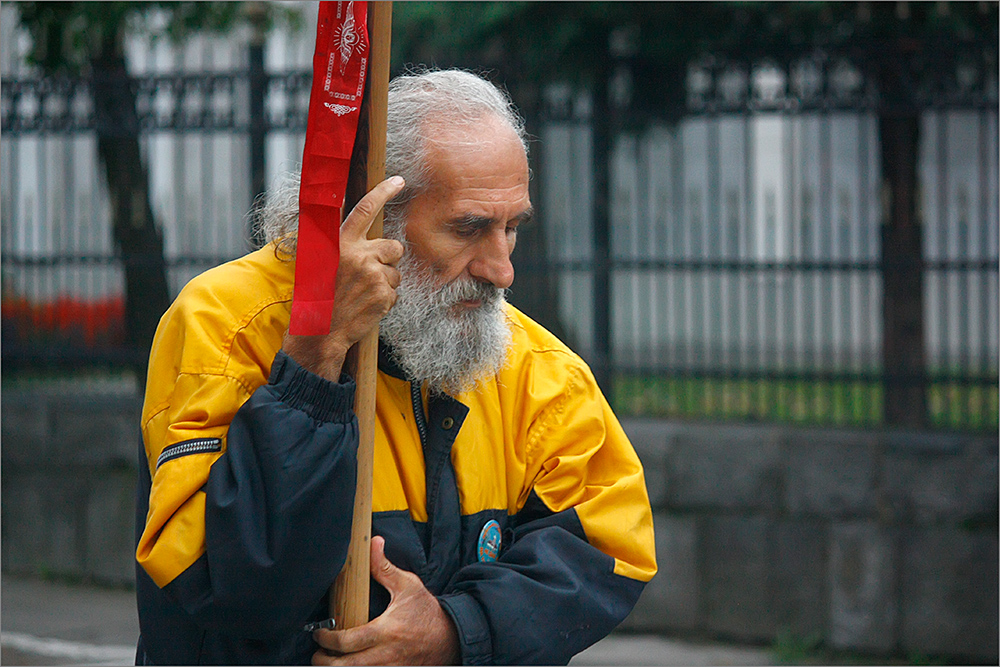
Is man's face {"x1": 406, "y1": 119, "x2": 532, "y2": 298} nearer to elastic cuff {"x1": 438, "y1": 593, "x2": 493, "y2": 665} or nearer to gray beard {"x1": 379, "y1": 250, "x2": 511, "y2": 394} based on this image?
gray beard {"x1": 379, "y1": 250, "x2": 511, "y2": 394}

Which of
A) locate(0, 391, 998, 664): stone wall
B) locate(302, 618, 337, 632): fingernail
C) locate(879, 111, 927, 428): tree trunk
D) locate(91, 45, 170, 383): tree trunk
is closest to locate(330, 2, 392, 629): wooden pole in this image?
locate(302, 618, 337, 632): fingernail

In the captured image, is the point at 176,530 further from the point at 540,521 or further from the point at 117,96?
the point at 117,96

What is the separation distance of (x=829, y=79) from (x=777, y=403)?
165 centimetres

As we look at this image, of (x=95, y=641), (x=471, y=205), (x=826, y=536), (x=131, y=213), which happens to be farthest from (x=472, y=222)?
(x=131, y=213)

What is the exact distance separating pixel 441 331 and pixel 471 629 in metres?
0.56

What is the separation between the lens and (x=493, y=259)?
2115 millimetres

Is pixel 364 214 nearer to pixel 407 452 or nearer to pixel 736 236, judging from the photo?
pixel 407 452

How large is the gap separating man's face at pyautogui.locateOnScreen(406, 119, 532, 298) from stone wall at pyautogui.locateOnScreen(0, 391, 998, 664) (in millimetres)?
3643

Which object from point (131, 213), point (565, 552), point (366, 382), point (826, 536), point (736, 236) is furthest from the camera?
point (131, 213)

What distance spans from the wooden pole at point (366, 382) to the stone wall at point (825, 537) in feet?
12.6

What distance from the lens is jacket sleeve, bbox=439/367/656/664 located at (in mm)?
1986

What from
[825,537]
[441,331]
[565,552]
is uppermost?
[441,331]

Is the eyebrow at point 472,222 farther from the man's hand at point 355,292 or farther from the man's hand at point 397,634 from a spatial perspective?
the man's hand at point 397,634

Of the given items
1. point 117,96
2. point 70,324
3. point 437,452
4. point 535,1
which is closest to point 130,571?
point 70,324
